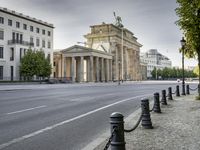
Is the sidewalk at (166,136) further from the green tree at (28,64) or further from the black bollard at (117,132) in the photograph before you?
the green tree at (28,64)

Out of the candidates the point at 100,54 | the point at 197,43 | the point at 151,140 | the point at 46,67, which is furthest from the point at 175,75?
the point at 151,140

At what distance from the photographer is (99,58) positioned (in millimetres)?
96875

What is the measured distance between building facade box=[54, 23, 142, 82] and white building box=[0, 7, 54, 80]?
720 inches

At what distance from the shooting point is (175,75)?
182 metres

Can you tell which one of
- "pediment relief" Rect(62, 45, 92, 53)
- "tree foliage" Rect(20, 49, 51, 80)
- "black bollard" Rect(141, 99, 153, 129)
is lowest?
"black bollard" Rect(141, 99, 153, 129)

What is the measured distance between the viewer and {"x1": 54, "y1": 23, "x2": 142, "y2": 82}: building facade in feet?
297

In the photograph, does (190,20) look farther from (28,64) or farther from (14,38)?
(14,38)

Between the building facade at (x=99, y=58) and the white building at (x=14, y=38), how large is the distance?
1828 cm

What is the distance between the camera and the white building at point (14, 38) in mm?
65250

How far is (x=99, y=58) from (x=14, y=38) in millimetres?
34386

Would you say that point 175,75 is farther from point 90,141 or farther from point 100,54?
point 90,141

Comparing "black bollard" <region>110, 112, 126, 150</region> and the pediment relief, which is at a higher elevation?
the pediment relief

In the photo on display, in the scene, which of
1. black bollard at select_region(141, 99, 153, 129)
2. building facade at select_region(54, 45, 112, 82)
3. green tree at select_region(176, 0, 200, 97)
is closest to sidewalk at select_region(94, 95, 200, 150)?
black bollard at select_region(141, 99, 153, 129)

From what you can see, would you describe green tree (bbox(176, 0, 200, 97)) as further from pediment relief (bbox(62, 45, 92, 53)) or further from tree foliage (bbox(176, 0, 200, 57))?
pediment relief (bbox(62, 45, 92, 53))
